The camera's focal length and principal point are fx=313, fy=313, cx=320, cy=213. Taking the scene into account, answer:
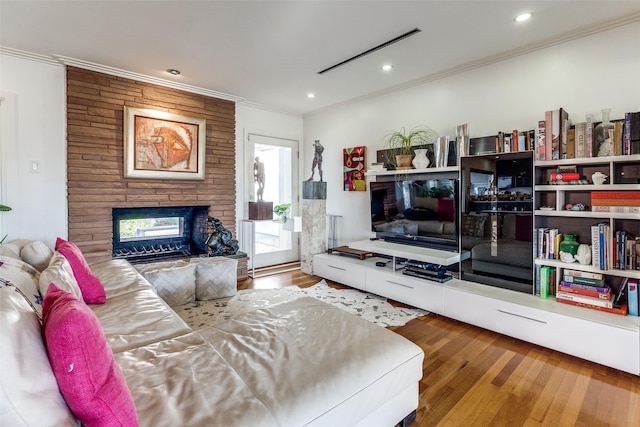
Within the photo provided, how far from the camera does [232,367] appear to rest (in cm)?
124

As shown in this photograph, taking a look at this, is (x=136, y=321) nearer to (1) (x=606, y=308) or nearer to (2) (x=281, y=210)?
(1) (x=606, y=308)

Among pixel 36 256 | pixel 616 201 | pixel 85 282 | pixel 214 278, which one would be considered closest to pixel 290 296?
pixel 214 278

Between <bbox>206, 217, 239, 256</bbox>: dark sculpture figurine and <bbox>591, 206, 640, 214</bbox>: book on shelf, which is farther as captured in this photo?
<bbox>206, 217, 239, 256</bbox>: dark sculpture figurine

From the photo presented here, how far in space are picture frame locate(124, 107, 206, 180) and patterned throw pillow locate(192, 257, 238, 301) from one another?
4.16ft

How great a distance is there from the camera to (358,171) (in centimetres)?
438

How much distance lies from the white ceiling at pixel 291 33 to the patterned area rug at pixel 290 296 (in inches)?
96.1

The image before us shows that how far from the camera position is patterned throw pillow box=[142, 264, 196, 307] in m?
2.90

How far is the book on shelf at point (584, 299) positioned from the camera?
2.24 m

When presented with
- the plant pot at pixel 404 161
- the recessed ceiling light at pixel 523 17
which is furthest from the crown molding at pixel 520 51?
the plant pot at pixel 404 161

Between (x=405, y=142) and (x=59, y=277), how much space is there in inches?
128

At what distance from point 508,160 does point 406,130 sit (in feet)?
4.47

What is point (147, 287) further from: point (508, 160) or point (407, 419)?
point (508, 160)

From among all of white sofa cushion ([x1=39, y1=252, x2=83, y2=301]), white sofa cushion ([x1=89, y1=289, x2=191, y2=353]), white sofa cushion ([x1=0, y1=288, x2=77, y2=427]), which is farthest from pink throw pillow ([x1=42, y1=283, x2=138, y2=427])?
→ white sofa cushion ([x1=39, y1=252, x2=83, y2=301])

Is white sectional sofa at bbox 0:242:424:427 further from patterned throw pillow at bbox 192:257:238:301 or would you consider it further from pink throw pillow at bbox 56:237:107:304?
patterned throw pillow at bbox 192:257:238:301
